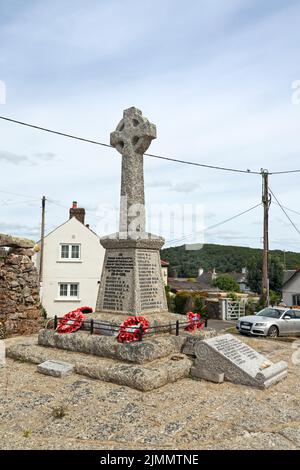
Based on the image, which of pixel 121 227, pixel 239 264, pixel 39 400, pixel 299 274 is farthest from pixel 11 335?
pixel 239 264

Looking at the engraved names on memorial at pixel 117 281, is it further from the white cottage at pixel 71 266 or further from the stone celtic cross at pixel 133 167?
the white cottage at pixel 71 266

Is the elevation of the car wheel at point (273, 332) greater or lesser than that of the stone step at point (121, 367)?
lesser

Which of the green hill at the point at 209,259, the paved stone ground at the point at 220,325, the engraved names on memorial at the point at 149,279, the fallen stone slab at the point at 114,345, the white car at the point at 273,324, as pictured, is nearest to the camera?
the fallen stone slab at the point at 114,345

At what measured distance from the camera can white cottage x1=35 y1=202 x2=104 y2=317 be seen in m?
24.8

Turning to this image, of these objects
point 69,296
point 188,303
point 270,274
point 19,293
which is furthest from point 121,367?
point 270,274

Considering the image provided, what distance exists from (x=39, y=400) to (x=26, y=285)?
7.06 m

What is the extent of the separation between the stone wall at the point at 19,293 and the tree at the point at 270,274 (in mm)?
57418

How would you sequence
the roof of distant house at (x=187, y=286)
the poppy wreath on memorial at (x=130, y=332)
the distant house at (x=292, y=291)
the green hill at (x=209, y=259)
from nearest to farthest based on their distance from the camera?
the poppy wreath on memorial at (x=130, y=332)
the distant house at (x=292, y=291)
the roof of distant house at (x=187, y=286)
the green hill at (x=209, y=259)

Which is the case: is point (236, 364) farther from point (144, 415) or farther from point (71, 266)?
point (71, 266)

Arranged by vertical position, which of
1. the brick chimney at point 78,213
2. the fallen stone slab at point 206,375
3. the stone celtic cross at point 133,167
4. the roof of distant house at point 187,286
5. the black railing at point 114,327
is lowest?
the roof of distant house at point 187,286

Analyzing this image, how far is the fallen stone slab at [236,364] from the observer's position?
21.1ft

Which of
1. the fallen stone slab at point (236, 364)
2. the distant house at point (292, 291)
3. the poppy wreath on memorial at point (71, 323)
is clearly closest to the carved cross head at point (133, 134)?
the poppy wreath on memorial at point (71, 323)

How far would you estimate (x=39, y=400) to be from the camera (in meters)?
5.60

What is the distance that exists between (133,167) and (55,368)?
5061 mm
